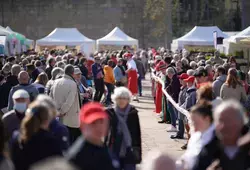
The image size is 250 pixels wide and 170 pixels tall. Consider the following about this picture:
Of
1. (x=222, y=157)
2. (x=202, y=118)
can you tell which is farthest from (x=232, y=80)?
(x=222, y=157)

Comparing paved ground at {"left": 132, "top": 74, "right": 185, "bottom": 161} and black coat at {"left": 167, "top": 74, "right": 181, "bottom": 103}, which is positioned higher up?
black coat at {"left": 167, "top": 74, "right": 181, "bottom": 103}

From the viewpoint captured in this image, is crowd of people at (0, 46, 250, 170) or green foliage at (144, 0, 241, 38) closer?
crowd of people at (0, 46, 250, 170)

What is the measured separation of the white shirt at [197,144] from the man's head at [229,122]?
0.65 m

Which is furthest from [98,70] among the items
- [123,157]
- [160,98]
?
[123,157]

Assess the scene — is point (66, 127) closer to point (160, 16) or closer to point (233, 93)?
point (233, 93)

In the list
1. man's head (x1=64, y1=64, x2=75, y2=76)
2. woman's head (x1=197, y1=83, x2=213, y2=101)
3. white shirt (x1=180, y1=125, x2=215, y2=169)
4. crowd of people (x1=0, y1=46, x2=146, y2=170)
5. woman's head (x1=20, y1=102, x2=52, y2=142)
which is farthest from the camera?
man's head (x1=64, y1=64, x2=75, y2=76)

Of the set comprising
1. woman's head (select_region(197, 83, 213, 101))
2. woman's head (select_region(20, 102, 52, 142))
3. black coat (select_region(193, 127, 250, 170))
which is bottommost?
black coat (select_region(193, 127, 250, 170))

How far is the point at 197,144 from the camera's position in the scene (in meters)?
7.57

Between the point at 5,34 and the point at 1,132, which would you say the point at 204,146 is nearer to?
the point at 1,132

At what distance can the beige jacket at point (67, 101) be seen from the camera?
13.2m

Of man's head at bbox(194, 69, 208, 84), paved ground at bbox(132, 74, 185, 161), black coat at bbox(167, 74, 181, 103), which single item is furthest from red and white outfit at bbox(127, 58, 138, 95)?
man's head at bbox(194, 69, 208, 84)

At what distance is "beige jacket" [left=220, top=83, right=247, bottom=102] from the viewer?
14.0 m

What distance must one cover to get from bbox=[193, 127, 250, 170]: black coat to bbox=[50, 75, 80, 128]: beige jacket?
A: 643cm

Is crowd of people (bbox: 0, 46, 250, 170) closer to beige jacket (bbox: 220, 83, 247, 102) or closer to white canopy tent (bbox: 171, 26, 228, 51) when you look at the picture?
beige jacket (bbox: 220, 83, 247, 102)
